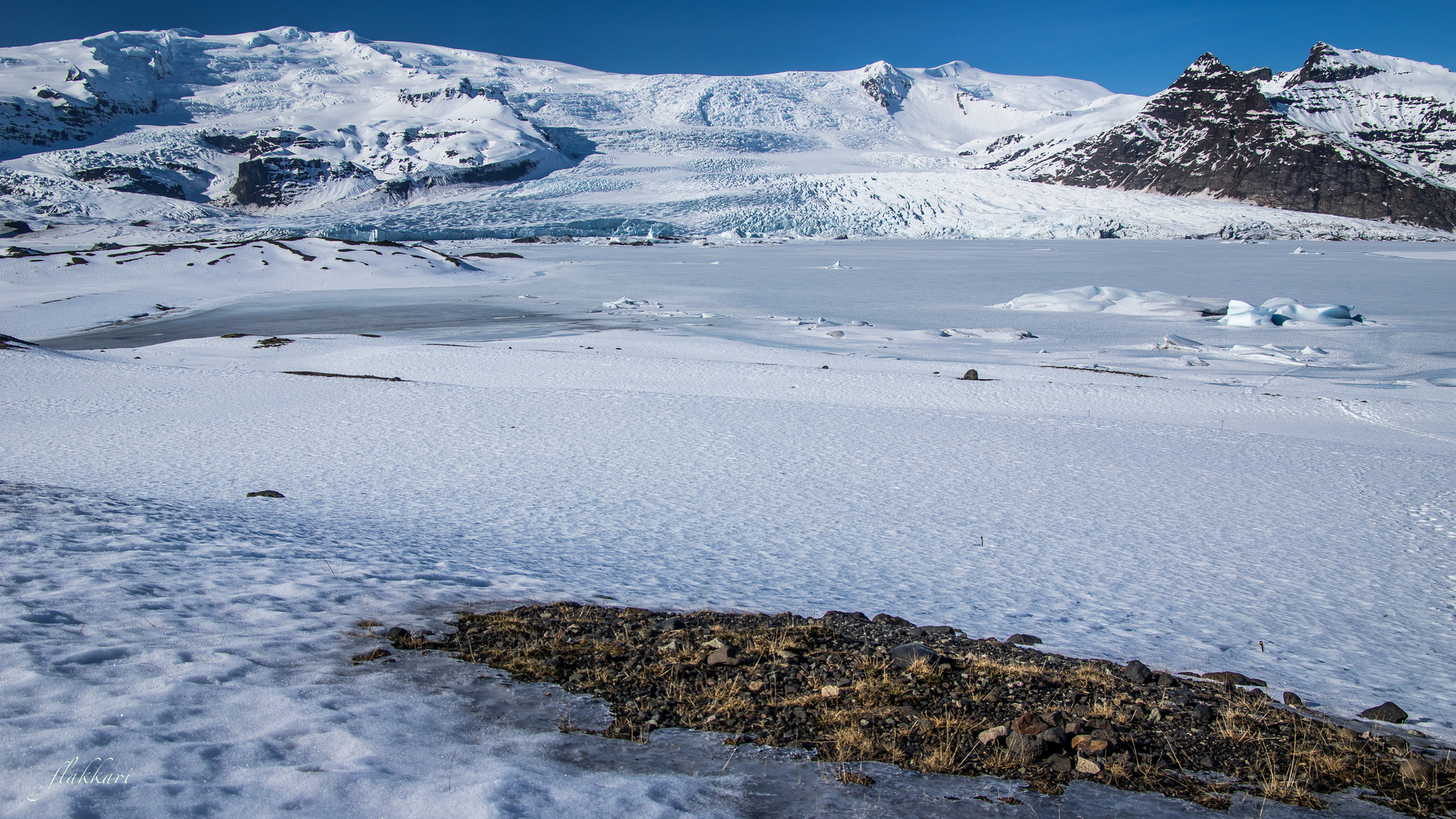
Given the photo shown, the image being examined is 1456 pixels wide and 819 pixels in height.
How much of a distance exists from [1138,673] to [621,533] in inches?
103

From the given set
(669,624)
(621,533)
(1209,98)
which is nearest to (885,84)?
(1209,98)

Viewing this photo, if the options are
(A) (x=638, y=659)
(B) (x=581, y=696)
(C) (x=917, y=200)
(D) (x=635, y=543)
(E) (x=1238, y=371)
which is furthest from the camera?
(C) (x=917, y=200)

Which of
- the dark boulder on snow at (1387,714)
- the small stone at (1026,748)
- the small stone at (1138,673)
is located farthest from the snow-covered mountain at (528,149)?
the small stone at (1026,748)

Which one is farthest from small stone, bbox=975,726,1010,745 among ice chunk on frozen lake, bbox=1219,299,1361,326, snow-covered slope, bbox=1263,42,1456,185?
snow-covered slope, bbox=1263,42,1456,185

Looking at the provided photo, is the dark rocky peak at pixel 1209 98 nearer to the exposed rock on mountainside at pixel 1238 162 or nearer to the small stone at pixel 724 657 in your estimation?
the exposed rock on mountainside at pixel 1238 162

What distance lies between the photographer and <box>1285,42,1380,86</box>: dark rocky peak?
105719 millimetres

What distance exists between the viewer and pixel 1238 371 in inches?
452

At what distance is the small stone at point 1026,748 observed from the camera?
2127mm

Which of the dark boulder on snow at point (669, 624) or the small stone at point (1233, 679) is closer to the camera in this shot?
the small stone at point (1233, 679)

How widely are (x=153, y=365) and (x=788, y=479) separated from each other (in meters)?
8.22

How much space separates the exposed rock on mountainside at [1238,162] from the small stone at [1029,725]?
99.4m

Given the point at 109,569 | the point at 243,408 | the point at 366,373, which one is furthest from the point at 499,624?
the point at 366,373

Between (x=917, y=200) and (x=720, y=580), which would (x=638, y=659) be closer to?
(x=720, y=580)

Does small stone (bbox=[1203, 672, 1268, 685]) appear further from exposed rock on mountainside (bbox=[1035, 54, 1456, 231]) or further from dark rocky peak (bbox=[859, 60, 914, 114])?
dark rocky peak (bbox=[859, 60, 914, 114])
